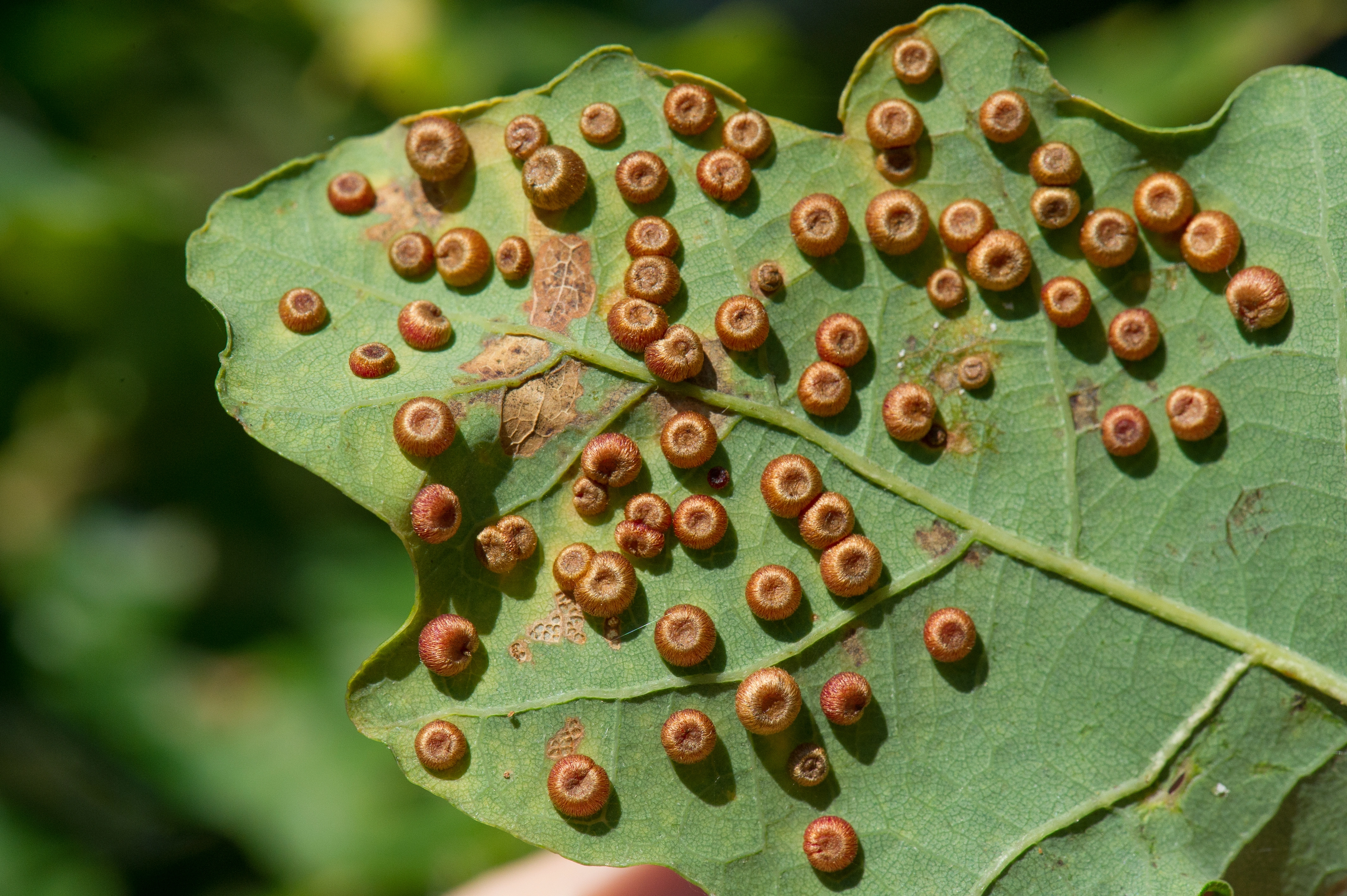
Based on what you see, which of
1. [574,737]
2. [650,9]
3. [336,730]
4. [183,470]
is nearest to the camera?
[574,737]

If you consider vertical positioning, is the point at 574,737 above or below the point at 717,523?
below

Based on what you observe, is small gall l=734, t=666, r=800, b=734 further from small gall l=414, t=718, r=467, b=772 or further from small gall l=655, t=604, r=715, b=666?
small gall l=414, t=718, r=467, b=772

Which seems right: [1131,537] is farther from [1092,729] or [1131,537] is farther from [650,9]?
[650,9]

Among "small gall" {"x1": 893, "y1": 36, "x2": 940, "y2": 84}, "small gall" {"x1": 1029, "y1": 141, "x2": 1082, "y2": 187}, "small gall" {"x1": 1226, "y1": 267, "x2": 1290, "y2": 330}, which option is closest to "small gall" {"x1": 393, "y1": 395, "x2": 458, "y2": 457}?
"small gall" {"x1": 893, "y1": 36, "x2": 940, "y2": 84}

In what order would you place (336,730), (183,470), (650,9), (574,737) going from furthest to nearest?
(650,9)
(183,470)
(336,730)
(574,737)

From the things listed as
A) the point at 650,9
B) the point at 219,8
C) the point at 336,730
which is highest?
the point at 650,9

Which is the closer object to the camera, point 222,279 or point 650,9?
point 222,279

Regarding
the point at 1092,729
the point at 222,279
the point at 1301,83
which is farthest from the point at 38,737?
the point at 1301,83

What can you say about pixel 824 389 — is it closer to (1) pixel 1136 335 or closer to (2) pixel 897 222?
(2) pixel 897 222
